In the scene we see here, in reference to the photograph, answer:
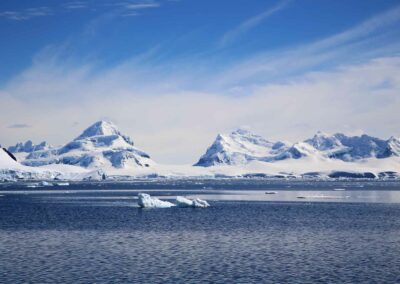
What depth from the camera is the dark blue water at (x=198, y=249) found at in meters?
29.3

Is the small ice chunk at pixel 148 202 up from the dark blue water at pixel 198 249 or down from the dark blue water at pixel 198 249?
up

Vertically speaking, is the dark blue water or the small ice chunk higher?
the small ice chunk

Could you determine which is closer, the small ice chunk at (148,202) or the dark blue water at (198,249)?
the dark blue water at (198,249)

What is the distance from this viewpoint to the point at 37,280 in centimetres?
2769

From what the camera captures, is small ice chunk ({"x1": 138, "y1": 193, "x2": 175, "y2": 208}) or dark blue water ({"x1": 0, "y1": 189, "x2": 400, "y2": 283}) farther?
small ice chunk ({"x1": 138, "y1": 193, "x2": 175, "y2": 208})

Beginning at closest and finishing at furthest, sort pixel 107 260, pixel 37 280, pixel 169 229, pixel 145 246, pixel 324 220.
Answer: pixel 37 280 < pixel 107 260 < pixel 145 246 < pixel 169 229 < pixel 324 220

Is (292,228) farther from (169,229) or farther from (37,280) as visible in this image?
(37,280)

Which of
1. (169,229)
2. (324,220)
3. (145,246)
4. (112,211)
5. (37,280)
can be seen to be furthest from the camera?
(112,211)

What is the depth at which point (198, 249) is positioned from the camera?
1503 inches

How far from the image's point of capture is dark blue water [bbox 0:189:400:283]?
29328mm

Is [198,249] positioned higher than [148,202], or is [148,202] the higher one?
[148,202]

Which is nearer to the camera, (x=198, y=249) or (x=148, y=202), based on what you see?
(x=198, y=249)

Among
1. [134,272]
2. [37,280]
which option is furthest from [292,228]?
[37,280]

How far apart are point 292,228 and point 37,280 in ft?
95.7
